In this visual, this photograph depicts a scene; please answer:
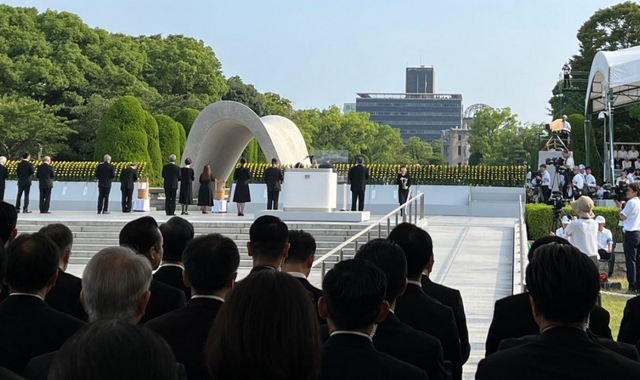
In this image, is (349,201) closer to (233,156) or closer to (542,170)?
(233,156)

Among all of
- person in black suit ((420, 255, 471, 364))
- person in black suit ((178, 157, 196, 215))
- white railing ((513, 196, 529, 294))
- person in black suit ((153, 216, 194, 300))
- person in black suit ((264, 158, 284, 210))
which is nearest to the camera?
person in black suit ((420, 255, 471, 364))

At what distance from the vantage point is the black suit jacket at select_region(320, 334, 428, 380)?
3.00m

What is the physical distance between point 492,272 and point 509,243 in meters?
4.85

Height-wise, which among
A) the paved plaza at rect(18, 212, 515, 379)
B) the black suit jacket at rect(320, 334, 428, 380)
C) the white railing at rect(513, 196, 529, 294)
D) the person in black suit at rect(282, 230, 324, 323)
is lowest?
the paved plaza at rect(18, 212, 515, 379)

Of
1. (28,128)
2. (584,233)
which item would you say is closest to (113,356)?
(584,233)

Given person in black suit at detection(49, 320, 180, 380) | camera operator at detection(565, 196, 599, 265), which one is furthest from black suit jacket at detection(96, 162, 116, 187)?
person in black suit at detection(49, 320, 180, 380)

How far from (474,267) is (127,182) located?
13.0 m

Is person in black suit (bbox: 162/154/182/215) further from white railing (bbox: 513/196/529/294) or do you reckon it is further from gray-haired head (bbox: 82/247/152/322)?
gray-haired head (bbox: 82/247/152/322)

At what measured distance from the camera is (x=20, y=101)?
1900 inches

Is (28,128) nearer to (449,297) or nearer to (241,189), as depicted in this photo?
(241,189)

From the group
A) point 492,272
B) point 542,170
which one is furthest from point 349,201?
point 492,272

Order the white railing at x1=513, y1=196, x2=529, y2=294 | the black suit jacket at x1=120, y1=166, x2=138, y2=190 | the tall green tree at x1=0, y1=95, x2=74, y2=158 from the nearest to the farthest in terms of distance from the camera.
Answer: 1. the white railing at x1=513, y1=196, x2=529, y2=294
2. the black suit jacket at x1=120, y1=166, x2=138, y2=190
3. the tall green tree at x1=0, y1=95, x2=74, y2=158

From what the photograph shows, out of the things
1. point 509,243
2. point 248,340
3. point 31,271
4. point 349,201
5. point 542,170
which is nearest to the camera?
point 248,340

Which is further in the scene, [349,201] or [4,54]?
[4,54]
